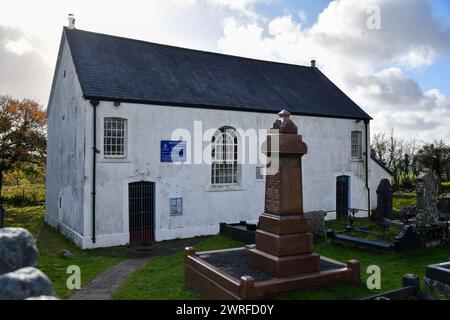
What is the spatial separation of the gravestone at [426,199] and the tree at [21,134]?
A: 25.1 m

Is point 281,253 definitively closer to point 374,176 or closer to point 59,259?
point 59,259

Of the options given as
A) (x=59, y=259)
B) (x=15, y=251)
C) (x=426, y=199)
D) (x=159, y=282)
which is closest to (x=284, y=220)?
(x=159, y=282)

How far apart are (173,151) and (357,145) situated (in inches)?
501

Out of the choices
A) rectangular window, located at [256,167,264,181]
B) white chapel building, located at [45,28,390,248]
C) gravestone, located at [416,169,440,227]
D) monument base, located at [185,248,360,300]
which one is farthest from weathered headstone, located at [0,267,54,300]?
rectangular window, located at [256,167,264,181]

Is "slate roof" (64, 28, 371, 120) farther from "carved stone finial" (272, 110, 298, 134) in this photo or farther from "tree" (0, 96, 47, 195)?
"tree" (0, 96, 47, 195)

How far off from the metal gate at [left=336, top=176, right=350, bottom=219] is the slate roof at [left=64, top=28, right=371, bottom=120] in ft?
13.2

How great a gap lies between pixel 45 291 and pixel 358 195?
21.2 meters

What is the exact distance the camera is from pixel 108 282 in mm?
10422

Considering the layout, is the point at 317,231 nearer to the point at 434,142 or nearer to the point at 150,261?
the point at 150,261

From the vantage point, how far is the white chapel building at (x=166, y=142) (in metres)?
15.6

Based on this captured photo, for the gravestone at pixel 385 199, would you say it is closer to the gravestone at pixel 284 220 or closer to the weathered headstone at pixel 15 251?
the gravestone at pixel 284 220

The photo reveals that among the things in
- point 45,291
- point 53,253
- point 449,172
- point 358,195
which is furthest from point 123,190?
point 449,172

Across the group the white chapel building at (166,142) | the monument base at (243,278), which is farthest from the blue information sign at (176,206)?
the monument base at (243,278)

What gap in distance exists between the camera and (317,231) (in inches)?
616
